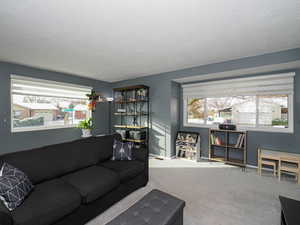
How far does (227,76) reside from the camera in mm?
3617

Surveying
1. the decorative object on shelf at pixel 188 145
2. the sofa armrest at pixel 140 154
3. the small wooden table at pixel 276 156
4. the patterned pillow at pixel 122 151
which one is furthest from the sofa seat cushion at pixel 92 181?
the small wooden table at pixel 276 156

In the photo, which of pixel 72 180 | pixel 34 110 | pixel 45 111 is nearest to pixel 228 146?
pixel 72 180

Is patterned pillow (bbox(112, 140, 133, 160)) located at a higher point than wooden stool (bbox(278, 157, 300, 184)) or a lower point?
higher

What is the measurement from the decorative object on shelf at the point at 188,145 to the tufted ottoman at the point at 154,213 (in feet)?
8.35

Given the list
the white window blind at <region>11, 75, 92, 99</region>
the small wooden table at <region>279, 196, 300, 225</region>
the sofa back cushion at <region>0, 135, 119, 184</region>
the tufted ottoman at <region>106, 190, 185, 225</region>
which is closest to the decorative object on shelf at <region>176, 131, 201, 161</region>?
the sofa back cushion at <region>0, 135, 119, 184</region>

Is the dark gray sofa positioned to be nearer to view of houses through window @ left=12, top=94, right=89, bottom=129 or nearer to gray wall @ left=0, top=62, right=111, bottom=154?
gray wall @ left=0, top=62, right=111, bottom=154

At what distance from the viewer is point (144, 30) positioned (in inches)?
78.7

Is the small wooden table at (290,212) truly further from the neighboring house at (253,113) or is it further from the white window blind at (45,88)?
the white window blind at (45,88)

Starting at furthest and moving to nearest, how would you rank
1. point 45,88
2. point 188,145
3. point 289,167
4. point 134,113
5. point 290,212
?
1. point 134,113
2. point 188,145
3. point 45,88
4. point 289,167
5. point 290,212

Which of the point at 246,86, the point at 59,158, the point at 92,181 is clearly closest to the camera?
the point at 92,181

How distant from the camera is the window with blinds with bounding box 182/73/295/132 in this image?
308 cm

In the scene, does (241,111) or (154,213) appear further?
(241,111)

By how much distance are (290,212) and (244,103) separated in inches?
110

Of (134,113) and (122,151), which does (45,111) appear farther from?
(122,151)
